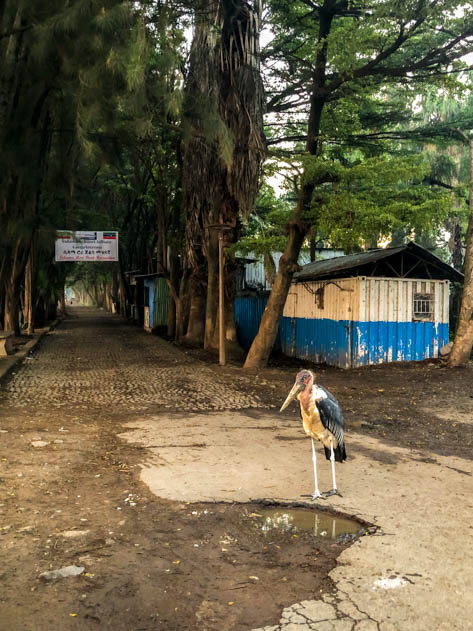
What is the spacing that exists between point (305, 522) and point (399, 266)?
12.2 metres

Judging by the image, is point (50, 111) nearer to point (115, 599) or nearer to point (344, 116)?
point (344, 116)

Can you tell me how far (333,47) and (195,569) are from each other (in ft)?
35.9

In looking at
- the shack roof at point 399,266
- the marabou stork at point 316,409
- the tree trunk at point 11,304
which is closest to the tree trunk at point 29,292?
the tree trunk at point 11,304

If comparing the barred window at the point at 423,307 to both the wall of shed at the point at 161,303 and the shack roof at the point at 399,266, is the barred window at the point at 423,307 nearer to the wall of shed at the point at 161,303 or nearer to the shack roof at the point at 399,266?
the shack roof at the point at 399,266

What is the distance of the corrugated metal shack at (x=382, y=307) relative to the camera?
14289 millimetres

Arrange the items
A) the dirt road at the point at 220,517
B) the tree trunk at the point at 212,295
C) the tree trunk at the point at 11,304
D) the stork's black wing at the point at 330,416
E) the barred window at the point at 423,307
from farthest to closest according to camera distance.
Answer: the tree trunk at the point at 11,304 → the tree trunk at the point at 212,295 → the barred window at the point at 423,307 → the stork's black wing at the point at 330,416 → the dirt road at the point at 220,517

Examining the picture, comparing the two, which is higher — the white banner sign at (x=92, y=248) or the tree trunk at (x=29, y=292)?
the white banner sign at (x=92, y=248)

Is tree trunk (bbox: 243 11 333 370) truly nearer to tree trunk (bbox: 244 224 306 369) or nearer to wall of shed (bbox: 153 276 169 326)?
tree trunk (bbox: 244 224 306 369)

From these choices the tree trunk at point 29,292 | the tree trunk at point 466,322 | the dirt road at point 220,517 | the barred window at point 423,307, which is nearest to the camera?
the dirt road at point 220,517

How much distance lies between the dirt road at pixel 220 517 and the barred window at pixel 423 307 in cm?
546

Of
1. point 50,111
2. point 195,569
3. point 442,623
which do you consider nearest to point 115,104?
point 50,111

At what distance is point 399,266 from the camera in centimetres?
1552

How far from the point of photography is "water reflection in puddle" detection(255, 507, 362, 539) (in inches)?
163

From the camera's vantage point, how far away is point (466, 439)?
7.27 m
